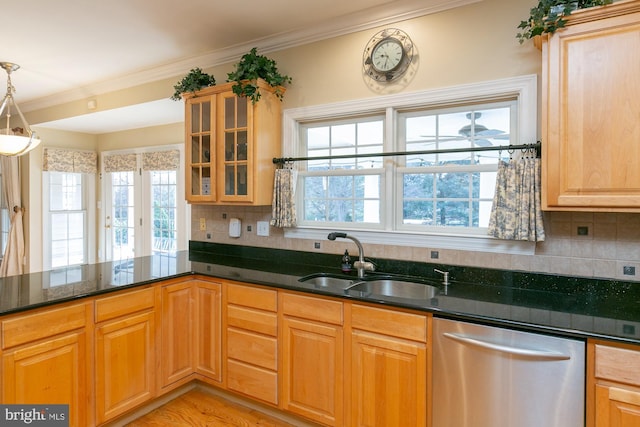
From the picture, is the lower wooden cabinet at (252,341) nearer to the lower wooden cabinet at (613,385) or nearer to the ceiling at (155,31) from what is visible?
the lower wooden cabinet at (613,385)

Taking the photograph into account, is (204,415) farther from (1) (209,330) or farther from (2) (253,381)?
(1) (209,330)

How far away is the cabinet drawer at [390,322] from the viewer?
1.79 meters

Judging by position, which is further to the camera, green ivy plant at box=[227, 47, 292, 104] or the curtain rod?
green ivy plant at box=[227, 47, 292, 104]

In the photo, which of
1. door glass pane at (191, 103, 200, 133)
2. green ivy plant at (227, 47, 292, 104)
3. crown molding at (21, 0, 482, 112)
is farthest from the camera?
door glass pane at (191, 103, 200, 133)

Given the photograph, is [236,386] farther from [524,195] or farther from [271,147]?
[524,195]

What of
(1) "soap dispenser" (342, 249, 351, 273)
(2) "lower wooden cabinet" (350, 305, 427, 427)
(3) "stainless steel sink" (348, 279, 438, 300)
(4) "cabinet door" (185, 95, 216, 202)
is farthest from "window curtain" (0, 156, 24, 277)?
(2) "lower wooden cabinet" (350, 305, 427, 427)

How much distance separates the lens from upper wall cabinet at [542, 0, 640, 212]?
1634 millimetres

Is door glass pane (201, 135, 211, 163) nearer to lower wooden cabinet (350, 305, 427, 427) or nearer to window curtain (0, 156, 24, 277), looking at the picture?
lower wooden cabinet (350, 305, 427, 427)

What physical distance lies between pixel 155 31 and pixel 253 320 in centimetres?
224

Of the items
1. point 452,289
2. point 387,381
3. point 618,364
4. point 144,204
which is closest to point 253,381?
point 387,381

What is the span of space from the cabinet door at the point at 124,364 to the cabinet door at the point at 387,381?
4.29 feet

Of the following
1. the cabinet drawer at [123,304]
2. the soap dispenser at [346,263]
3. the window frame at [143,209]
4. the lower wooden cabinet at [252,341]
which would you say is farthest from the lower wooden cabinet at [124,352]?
the window frame at [143,209]

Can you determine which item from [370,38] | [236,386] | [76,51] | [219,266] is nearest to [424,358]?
[236,386]

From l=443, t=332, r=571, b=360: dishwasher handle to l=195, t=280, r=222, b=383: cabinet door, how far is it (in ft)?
4.98
